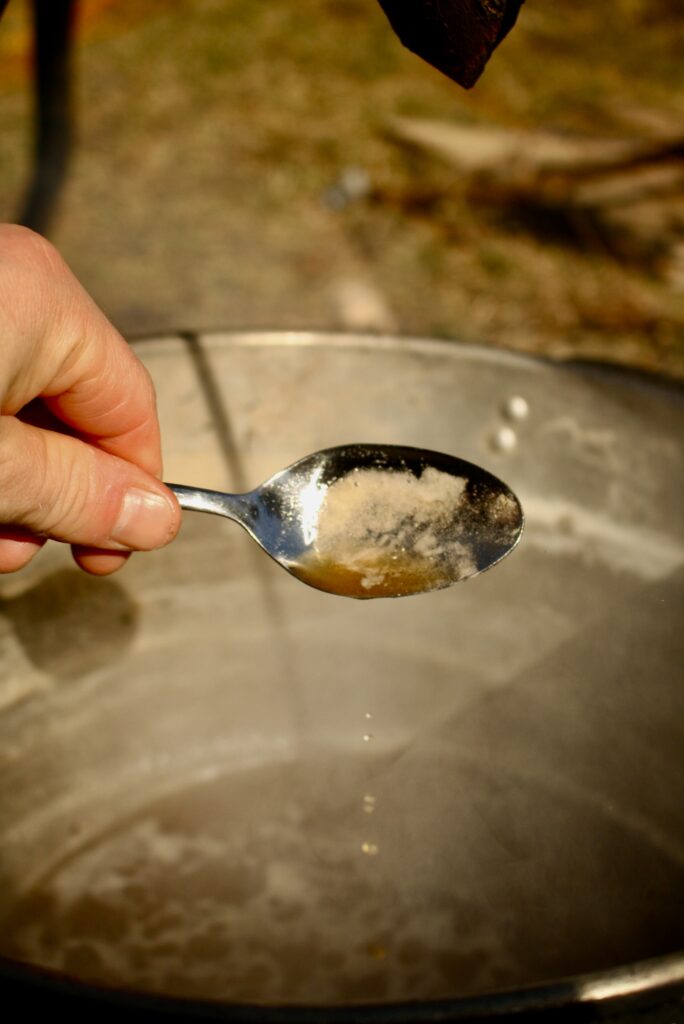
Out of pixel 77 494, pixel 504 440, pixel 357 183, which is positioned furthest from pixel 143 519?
pixel 357 183

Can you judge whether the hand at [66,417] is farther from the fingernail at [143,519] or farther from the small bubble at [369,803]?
the small bubble at [369,803]

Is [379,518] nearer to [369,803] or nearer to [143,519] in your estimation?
[143,519]

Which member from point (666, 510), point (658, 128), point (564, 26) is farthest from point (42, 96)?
point (666, 510)

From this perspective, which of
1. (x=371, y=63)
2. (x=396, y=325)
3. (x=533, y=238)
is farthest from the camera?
(x=371, y=63)

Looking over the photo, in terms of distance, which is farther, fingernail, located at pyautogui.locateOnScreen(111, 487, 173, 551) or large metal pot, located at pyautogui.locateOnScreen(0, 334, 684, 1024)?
large metal pot, located at pyautogui.locateOnScreen(0, 334, 684, 1024)

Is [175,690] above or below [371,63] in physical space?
above

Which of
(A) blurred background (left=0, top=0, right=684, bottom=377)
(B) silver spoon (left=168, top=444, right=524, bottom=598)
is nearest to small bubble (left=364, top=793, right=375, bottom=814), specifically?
(B) silver spoon (left=168, top=444, right=524, bottom=598)

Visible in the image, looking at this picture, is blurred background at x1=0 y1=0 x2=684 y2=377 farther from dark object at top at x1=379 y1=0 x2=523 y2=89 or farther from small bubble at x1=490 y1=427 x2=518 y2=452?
dark object at top at x1=379 y1=0 x2=523 y2=89

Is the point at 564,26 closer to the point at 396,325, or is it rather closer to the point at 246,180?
A: the point at 246,180
